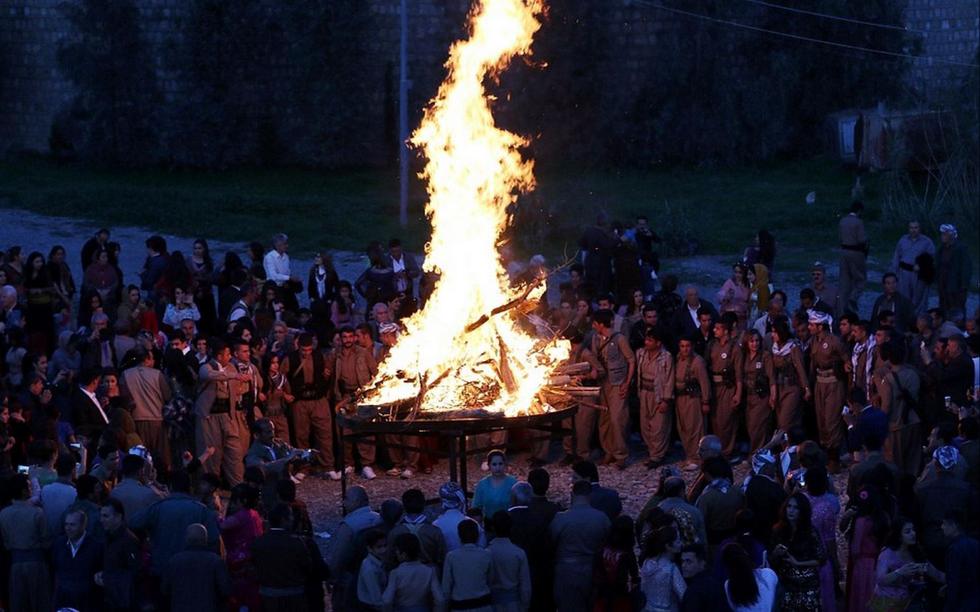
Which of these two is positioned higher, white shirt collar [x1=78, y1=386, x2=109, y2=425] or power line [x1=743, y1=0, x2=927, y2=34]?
power line [x1=743, y1=0, x2=927, y2=34]

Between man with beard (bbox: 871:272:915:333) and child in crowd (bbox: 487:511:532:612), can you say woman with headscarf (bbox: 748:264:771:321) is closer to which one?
man with beard (bbox: 871:272:915:333)

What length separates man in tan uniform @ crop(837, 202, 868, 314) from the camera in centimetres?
2078

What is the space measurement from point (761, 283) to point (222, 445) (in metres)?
6.41

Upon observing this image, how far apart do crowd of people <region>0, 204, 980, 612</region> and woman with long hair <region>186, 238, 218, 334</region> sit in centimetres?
4

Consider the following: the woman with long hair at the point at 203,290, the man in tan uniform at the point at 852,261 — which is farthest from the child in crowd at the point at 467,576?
the man in tan uniform at the point at 852,261

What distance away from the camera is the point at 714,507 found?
37.1 ft

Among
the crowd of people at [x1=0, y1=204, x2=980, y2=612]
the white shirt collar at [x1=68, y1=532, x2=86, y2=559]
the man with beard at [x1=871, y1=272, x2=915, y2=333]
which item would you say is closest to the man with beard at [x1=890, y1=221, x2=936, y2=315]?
the crowd of people at [x1=0, y1=204, x2=980, y2=612]

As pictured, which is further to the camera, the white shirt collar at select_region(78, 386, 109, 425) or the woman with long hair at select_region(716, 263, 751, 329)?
the woman with long hair at select_region(716, 263, 751, 329)

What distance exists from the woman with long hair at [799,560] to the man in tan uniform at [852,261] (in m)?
10.5

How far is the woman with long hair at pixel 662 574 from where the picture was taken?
10008 mm

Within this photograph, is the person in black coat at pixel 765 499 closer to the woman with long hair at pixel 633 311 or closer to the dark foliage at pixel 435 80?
the woman with long hair at pixel 633 311

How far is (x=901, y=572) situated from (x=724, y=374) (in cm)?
601

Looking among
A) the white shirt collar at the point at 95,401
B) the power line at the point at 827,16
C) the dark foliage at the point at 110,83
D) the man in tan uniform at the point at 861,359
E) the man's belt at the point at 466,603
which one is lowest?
the man's belt at the point at 466,603

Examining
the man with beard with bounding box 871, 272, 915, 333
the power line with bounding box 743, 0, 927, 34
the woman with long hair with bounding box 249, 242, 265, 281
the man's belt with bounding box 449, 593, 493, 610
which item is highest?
the power line with bounding box 743, 0, 927, 34
